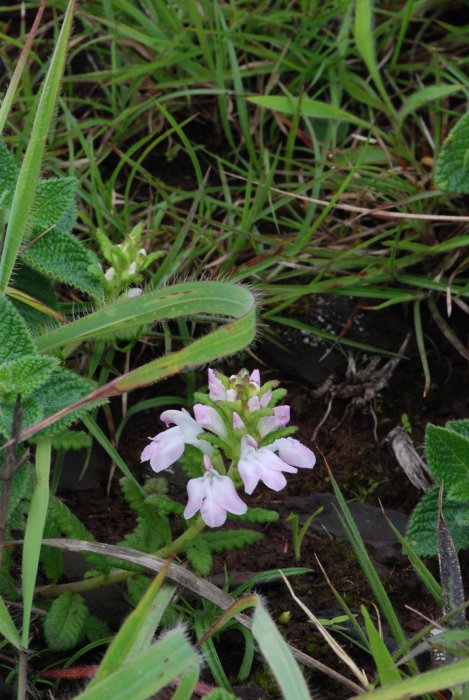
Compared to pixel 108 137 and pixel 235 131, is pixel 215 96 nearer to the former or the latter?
pixel 235 131

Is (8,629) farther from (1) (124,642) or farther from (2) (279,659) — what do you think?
(2) (279,659)

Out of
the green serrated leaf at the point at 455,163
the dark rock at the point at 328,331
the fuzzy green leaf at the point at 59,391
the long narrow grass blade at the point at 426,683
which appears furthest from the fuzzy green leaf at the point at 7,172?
the long narrow grass blade at the point at 426,683

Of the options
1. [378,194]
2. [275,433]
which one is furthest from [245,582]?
[378,194]

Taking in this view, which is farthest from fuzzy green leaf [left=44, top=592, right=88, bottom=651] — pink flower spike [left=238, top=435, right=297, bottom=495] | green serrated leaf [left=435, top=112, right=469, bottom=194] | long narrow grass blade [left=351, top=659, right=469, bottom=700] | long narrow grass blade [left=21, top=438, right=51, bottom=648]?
green serrated leaf [left=435, top=112, right=469, bottom=194]

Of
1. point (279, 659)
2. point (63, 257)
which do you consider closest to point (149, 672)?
point (279, 659)

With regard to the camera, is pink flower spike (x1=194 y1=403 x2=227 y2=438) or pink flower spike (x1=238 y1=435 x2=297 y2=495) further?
pink flower spike (x1=194 y1=403 x2=227 y2=438)

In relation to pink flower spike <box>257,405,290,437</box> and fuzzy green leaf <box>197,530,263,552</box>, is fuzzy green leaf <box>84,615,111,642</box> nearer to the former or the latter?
fuzzy green leaf <box>197,530,263,552</box>
